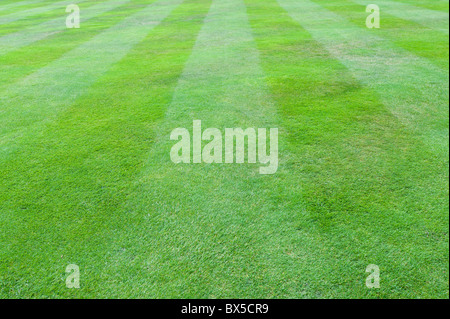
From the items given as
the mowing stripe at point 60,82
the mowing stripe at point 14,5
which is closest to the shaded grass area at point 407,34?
the mowing stripe at point 60,82

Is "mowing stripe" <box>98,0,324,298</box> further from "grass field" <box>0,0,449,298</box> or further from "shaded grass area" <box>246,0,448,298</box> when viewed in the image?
"shaded grass area" <box>246,0,448,298</box>

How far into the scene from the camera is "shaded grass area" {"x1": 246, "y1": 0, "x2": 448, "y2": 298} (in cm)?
324

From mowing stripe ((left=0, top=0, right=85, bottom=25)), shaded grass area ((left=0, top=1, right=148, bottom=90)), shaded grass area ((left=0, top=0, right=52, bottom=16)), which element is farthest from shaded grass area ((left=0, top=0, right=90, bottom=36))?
shaded grass area ((left=0, top=1, right=148, bottom=90))

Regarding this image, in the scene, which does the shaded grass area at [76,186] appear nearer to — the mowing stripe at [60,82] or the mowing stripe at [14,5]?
the mowing stripe at [60,82]

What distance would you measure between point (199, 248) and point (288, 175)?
5.32 ft

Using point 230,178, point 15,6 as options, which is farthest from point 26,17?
point 230,178

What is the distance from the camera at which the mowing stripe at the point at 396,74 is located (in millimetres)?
5554

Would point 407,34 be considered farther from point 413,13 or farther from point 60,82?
point 60,82

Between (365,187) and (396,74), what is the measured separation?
455cm

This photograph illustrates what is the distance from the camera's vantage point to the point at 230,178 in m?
4.59

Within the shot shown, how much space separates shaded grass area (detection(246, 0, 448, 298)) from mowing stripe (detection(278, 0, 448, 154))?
0.99 ft

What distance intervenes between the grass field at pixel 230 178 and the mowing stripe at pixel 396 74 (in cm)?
5

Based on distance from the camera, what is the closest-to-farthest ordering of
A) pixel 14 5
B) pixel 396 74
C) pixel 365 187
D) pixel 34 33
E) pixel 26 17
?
pixel 365 187
pixel 396 74
pixel 34 33
pixel 26 17
pixel 14 5
